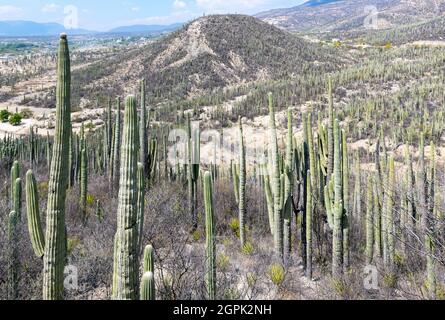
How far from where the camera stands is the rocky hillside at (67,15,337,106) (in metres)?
40.9

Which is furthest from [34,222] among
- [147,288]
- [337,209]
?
[337,209]

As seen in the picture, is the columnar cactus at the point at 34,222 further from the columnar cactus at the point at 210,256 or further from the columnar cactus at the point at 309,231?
the columnar cactus at the point at 309,231

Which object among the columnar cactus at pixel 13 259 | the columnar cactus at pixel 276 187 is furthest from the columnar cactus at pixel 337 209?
the columnar cactus at pixel 13 259

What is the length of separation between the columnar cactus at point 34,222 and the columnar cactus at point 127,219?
153cm

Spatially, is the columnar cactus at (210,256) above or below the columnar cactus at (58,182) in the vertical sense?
below

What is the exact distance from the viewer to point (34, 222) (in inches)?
175

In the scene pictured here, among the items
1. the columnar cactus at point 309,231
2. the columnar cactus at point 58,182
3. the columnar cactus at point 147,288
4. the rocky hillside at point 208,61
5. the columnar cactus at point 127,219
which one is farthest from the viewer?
the rocky hillside at point 208,61

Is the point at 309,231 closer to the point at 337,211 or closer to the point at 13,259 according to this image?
the point at 337,211

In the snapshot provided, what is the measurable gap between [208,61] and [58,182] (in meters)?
41.9

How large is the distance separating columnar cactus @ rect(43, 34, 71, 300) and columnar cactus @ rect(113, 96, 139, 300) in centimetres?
72

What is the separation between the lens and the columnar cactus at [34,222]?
4.39m

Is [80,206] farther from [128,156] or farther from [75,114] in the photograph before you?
[75,114]
